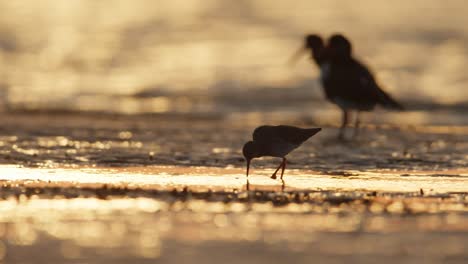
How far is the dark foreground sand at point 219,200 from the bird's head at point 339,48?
2554 millimetres

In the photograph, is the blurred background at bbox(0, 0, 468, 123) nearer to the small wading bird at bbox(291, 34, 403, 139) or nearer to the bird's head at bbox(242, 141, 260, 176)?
the small wading bird at bbox(291, 34, 403, 139)

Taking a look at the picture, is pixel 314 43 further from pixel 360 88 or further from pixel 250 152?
pixel 250 152

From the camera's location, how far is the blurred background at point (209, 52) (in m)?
20.5

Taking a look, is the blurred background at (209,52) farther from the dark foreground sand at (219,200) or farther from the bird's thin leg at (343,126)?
the dark foreground sand at (219,200)

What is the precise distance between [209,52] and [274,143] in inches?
549

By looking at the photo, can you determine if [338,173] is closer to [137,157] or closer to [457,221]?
[137,157]

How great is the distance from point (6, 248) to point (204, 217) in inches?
64.2

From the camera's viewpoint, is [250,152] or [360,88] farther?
[360,88]

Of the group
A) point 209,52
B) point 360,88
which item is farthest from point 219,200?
point 209,52

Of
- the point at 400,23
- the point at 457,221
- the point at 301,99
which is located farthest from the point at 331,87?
the point at 400,23

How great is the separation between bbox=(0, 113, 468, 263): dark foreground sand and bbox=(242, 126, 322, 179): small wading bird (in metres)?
0.21

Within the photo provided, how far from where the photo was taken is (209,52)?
25.7 m

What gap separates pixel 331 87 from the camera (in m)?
17.2

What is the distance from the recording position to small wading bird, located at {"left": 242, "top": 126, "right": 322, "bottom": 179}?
11.8 m
